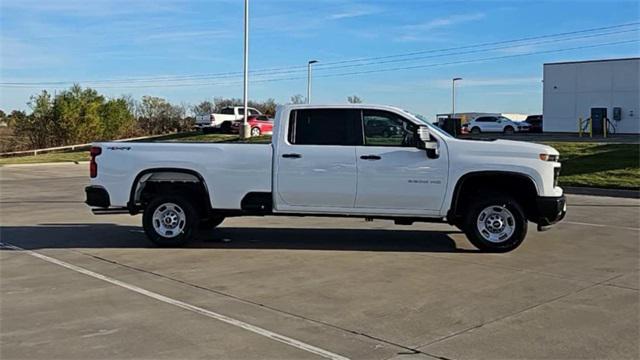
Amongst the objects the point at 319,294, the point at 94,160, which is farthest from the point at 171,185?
the point at 319,294

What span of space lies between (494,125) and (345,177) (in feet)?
149

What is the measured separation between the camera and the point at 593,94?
2019 inches

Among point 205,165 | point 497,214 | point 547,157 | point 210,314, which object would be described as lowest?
point 210,314

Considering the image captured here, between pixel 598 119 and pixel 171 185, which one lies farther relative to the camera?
pixel 598 119

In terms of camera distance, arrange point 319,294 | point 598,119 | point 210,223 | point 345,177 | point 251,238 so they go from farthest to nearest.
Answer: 1. point 598,119
2. point 210,223
3. point 251,238
4. point 345,177
5. point 319,294

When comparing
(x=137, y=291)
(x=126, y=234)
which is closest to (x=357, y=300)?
(x=137, y=291)

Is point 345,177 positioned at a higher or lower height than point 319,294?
higher

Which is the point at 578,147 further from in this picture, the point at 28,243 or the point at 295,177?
the point at 28,243

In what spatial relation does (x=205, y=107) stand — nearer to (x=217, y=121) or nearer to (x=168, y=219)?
(x=217, y=121)

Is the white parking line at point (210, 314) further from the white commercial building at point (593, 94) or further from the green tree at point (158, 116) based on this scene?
the green tree at point (158, 116)

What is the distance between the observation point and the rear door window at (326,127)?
9156 mm

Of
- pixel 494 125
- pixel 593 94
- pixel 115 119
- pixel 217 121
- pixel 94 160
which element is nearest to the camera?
pixel 94 160

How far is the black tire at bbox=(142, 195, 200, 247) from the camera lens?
9.33 meters

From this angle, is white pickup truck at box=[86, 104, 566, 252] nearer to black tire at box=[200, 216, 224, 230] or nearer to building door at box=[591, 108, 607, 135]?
black tire at box=[200, 216, 224, 230]
